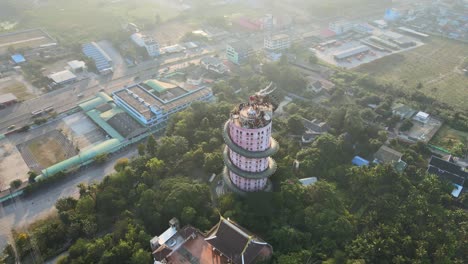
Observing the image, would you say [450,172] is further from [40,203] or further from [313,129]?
[40,203]

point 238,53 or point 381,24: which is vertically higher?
point 238,53

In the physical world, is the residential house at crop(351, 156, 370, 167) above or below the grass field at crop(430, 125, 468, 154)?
above

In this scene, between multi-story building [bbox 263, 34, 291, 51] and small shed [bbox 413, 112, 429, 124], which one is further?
multi-story building [bbox 263, 34, 291, 51]

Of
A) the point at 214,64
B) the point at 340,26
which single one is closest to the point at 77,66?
the point at 214,64

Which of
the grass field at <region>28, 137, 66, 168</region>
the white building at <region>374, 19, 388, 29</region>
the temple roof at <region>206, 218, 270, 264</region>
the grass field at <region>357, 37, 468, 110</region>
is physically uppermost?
the temple roof at <region>206, 218, 270, 264</region>

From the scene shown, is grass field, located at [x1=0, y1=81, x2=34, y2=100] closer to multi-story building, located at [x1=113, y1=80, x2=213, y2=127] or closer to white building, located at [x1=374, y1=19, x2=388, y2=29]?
multi-story building, located at [x1=113, y1=80, x2=213, y2=127]

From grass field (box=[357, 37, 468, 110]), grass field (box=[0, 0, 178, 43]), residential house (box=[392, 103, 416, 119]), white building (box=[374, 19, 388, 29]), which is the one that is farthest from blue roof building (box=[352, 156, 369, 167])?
grass field (box=[0, 0, 178, 43])
